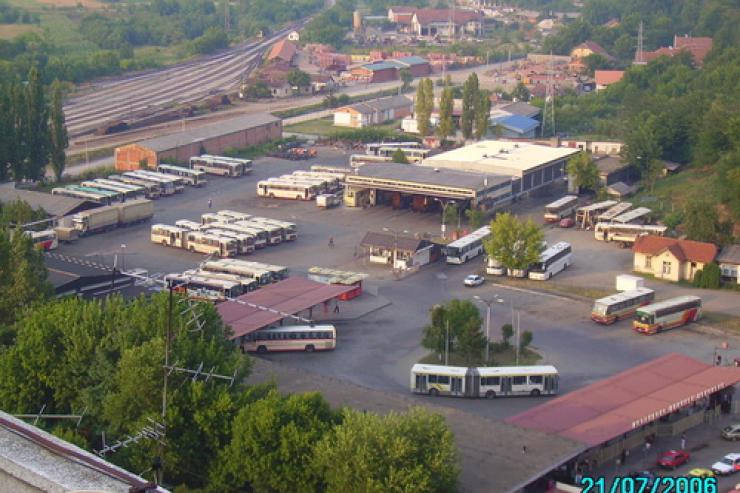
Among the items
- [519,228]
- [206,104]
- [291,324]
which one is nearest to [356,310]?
[291,324]

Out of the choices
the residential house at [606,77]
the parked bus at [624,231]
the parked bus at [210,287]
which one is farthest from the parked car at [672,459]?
the residential house at [606,77]

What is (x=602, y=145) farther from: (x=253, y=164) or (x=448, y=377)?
(x=448, y=377)

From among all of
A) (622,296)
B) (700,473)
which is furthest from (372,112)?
(700,473)

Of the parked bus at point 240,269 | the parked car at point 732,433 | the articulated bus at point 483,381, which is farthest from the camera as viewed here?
the parked bus at point 240,269

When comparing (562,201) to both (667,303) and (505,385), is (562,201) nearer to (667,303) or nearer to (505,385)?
(667,303)

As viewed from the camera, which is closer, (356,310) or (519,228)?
(356,310)

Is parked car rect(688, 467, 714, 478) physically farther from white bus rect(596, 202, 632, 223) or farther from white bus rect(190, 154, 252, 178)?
white bus rect(190, 154, 252, 178)

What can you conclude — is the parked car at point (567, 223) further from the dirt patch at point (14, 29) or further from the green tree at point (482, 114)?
the dirt patch at point (14, 29)
